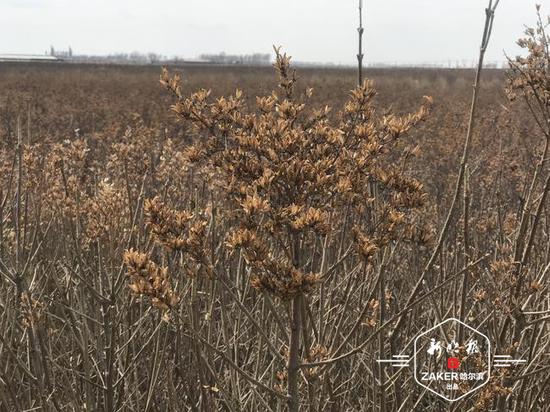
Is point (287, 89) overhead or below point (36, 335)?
overhead

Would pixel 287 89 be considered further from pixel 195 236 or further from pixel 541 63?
pixel 541 63

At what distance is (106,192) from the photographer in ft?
6.95

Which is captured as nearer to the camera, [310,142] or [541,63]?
[310,142]

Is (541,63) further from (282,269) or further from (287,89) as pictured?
(282,269)

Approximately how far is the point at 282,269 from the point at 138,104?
1763 cm

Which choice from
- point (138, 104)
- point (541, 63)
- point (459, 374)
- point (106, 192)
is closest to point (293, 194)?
point (106, 192)

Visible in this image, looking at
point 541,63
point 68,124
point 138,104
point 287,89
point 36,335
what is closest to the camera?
point 287,89

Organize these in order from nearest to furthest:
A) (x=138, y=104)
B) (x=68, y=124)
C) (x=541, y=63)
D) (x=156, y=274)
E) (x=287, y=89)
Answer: (x=156, y=274) → (x=287, y=89) → (x=541, y=63) → (x=68, y=124) → (x=138, y=104)

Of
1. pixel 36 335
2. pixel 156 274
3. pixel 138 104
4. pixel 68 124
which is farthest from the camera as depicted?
pixel 138 104

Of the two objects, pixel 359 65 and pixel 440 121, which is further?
pixel 440 121

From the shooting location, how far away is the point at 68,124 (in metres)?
14.1

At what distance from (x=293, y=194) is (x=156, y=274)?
420 millimetres

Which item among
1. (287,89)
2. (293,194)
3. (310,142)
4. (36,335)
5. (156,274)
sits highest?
(287,89)

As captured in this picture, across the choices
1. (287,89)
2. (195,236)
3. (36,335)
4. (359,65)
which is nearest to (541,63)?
(359,65)
